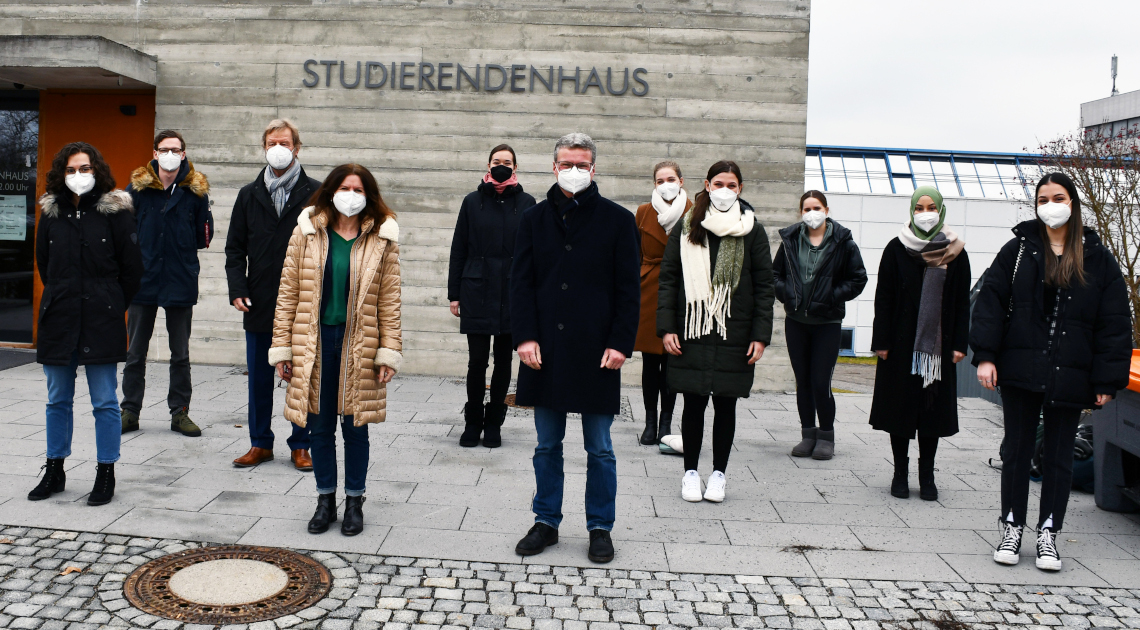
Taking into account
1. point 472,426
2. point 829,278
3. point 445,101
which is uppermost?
point 445,101

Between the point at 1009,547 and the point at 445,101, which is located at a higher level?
the point at 445,101

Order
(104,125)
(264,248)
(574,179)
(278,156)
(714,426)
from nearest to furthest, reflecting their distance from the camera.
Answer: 1. (574,179)
2. (714,426)
3. (278,156)
4. (264,248)
5. (104,125)

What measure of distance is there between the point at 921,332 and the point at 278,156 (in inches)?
155

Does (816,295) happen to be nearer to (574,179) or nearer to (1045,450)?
(1045,450)

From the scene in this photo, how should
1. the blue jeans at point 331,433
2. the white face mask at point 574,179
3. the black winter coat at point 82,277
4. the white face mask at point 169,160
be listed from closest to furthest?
the white face mask at point 574,179, the blue jeans at point 331,433, the black winter coat at point 82,277, the white face mask at point 169,160

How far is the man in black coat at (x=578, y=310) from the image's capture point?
4.25 meters

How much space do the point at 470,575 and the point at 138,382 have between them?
3.69 m

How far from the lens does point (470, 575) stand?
407cm

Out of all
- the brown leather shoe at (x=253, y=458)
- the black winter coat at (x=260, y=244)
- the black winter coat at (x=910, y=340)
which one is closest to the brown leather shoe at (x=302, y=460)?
the brown leather shoe at (x=253, y=458)

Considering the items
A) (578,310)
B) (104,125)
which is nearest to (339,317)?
(578,310)

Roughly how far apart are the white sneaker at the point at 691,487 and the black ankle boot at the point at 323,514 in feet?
6.53

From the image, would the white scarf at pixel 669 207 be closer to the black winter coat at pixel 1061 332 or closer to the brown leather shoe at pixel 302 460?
the black winter coat at pixel 1061 332

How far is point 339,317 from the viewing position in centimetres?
446

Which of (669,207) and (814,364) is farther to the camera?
(814,364)
